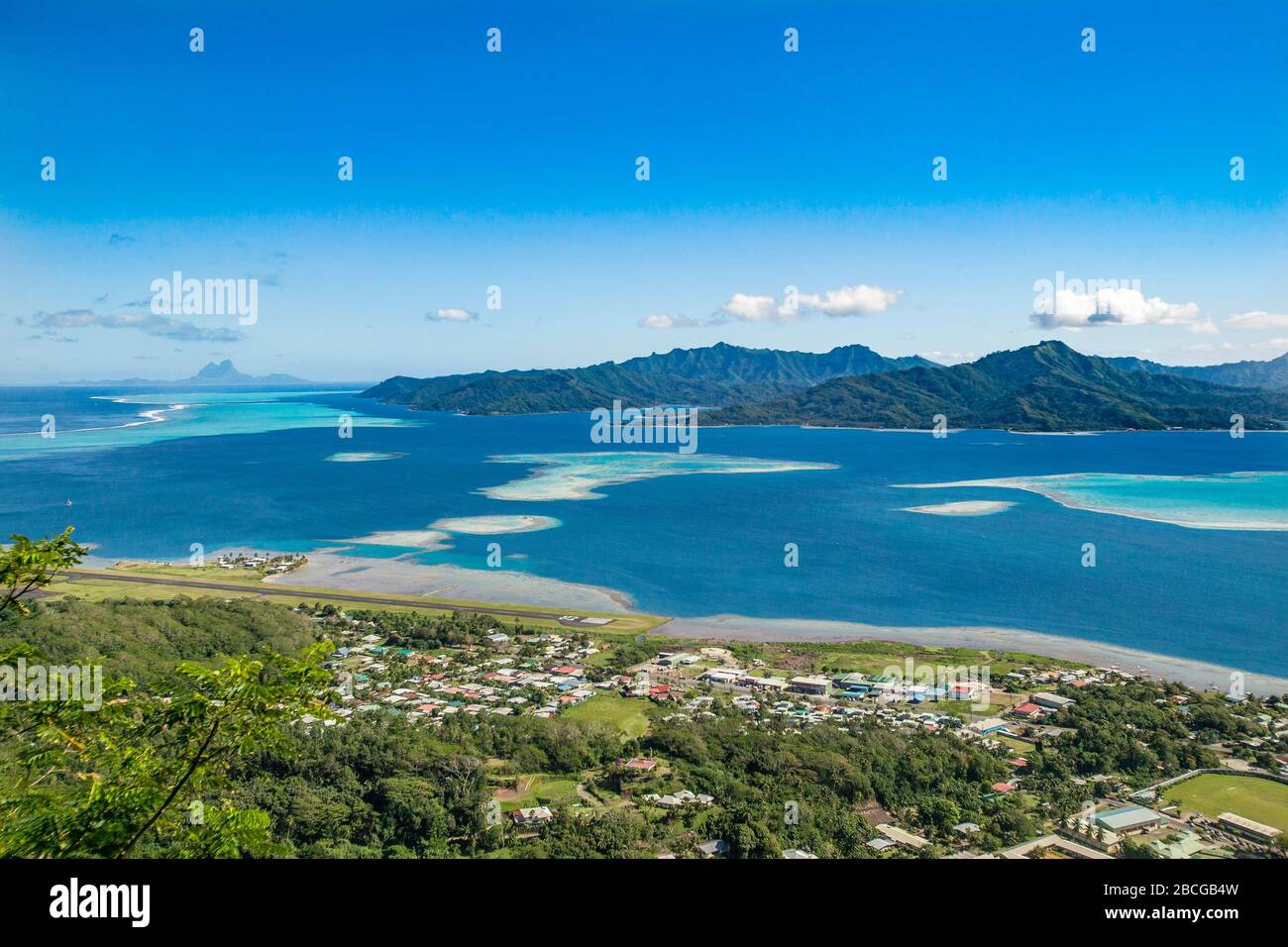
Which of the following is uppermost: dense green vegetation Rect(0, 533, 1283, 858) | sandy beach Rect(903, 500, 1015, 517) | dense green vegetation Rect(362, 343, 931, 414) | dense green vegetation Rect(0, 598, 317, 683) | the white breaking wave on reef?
dense green vegetation Rect(362, 343, 931, 414)

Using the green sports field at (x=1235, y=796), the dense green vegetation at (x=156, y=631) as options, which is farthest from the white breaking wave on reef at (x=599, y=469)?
the green sports field at (x=1235, y=796)

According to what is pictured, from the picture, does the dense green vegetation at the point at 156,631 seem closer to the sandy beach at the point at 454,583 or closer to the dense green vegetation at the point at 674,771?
the dense green vegetation at the point at 674,771

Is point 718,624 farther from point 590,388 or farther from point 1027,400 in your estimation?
point 590,388

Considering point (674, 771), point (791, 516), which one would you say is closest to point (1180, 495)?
point (791, 516)

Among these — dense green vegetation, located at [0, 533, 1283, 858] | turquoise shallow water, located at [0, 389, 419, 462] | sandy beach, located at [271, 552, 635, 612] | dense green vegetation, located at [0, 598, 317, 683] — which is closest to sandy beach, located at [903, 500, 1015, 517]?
sandy beach, located at [271, 552, 635, 612]

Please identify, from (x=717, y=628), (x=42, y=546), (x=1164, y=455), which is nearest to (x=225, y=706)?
(x=42, y=546)

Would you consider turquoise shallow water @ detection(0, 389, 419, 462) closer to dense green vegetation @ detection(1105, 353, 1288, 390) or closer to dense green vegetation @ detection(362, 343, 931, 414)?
dense green vegetation @ detection(362, 343, 931, 414)
